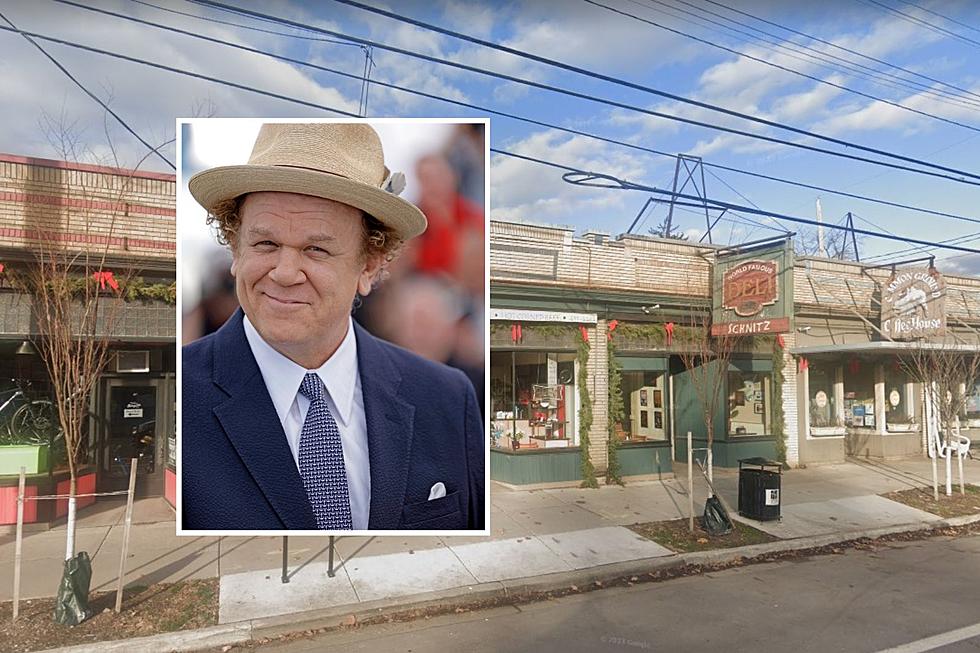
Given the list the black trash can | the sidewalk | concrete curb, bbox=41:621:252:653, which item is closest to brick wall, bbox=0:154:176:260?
the sidewalk

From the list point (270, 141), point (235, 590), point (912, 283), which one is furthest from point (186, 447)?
point (912, 283)

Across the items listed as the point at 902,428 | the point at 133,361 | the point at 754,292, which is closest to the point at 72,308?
the point at 133,361

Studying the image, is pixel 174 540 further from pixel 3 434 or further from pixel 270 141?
pixel 270 141

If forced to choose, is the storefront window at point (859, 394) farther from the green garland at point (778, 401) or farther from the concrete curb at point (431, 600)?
the concrete curb at point (431, 600)

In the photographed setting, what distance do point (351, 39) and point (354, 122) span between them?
2.94 metres

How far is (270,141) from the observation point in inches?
130

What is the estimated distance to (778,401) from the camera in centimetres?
1342

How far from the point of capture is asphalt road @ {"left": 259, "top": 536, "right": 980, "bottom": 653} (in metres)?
5.11

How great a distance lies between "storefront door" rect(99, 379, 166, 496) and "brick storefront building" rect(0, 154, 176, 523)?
0.02m

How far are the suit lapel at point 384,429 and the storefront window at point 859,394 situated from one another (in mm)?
15229

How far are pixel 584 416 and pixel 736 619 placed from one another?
18.8ft

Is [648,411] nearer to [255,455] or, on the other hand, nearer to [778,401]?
[778,401]

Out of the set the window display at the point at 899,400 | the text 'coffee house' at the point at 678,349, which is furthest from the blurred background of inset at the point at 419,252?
the window display at the point at 899,400

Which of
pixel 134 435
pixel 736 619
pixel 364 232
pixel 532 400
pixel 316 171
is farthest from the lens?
pixel 532 400
